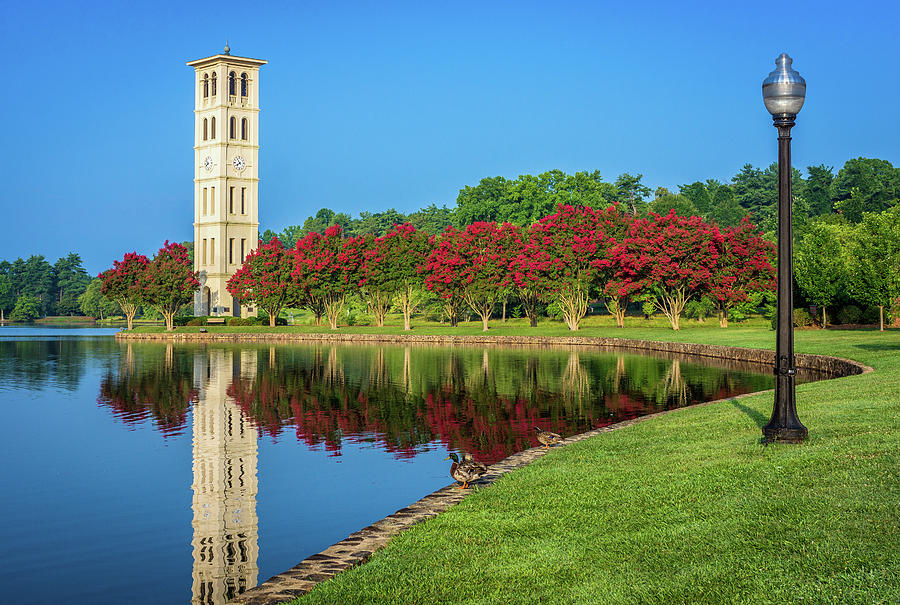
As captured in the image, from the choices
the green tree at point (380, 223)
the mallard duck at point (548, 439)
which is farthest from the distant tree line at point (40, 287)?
the mallard duck at point (548, 439)

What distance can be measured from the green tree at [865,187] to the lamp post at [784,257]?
3118 inches

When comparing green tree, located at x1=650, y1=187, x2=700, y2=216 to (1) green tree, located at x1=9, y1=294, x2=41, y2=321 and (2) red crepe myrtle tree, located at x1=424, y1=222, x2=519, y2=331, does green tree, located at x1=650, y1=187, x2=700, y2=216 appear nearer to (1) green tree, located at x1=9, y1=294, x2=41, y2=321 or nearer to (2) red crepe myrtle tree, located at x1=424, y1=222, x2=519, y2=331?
(2) red crepe myrtle tree, located at x1=424, y1=222, x2=519, y2=331

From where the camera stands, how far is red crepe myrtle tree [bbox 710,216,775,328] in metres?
59.1

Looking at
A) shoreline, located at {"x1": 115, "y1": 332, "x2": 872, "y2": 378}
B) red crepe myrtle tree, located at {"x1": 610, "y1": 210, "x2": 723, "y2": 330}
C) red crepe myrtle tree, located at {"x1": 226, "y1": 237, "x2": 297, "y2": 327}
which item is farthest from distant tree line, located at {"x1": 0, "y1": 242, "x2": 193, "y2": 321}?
red crepe myrtle tree, located at {"x1": 610, "y1": 210, "x2": 723, "y2": 330}

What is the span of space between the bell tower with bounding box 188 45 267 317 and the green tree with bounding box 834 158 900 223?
6654cm

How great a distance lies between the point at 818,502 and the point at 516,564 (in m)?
3.08

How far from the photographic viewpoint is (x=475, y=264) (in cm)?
6131

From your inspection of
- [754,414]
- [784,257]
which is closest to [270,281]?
[754,414]

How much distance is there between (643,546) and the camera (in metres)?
7.54

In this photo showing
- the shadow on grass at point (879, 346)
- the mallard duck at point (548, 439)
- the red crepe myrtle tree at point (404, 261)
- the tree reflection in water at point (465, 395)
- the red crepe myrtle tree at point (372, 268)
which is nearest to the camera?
the mallard duck at point (548, 439)

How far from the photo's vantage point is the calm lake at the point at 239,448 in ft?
34.0

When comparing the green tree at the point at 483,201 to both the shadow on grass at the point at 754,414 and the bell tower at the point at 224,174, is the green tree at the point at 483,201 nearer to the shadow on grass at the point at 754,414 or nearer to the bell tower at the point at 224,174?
the bell tower at the point at 224,174

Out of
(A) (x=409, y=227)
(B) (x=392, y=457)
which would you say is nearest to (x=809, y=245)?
(A) (x=409, y=227)

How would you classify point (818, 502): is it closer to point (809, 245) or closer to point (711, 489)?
point (711, 489)
